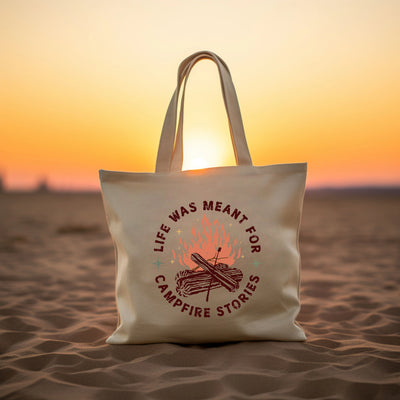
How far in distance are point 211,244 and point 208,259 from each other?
70mm

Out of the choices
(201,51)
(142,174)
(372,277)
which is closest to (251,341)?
(142,174)

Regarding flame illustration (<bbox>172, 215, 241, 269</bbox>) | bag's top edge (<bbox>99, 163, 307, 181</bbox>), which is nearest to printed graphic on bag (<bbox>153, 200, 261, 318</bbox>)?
flame illustration (<bbox>172, 215, 241, 269</bbox>)

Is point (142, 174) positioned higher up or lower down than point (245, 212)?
higher up

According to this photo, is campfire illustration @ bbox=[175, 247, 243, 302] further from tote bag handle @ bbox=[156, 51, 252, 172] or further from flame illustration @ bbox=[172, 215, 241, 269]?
tote bag handle @ bbox=[156, 51, 252, 172]

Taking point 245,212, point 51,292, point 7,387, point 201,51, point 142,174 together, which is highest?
point 201,51

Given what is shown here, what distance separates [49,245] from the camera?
19.2ft

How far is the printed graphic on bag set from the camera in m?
1.75

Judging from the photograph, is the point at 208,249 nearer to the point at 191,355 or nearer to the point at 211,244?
the point at 211,244

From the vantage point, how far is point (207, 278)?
176cm

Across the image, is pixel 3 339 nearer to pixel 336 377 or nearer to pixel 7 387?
pixel 7 387

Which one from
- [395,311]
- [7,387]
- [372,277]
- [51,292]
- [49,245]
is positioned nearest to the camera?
[7,387]

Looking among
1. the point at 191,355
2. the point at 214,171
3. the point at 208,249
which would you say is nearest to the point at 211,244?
the point at 208,249

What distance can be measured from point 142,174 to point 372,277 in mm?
2814

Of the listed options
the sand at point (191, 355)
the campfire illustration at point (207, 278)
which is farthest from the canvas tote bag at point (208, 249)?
the sand at point (191, 355)
